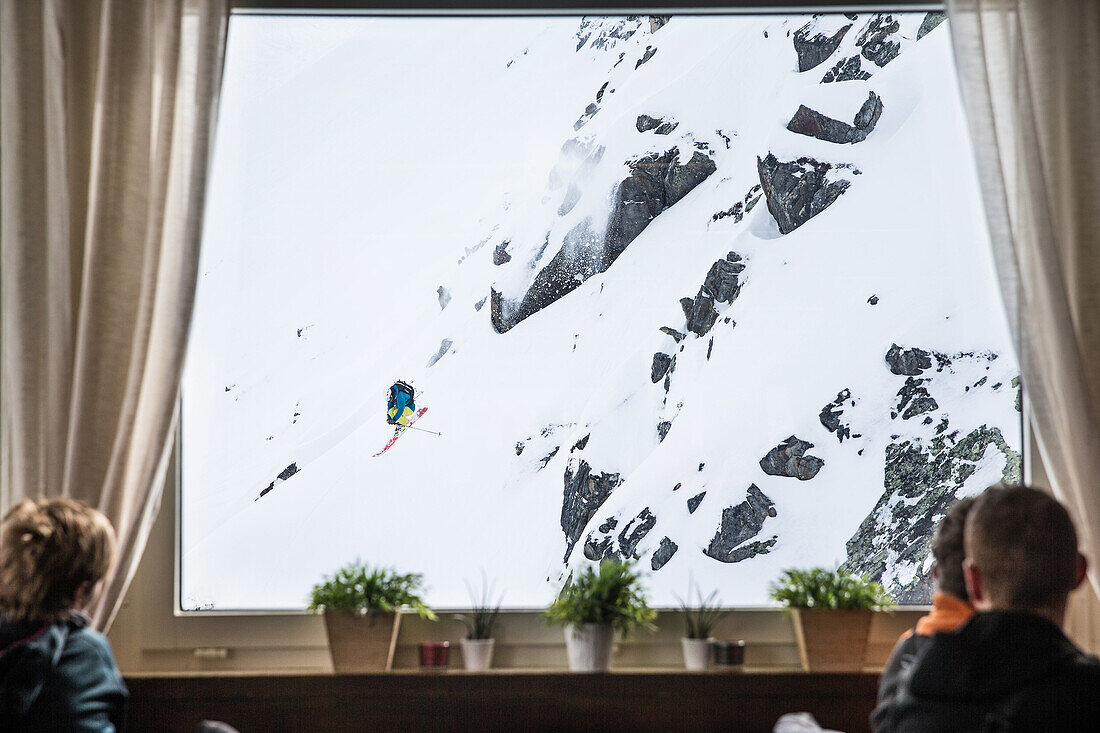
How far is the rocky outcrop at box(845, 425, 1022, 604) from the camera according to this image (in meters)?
2.33

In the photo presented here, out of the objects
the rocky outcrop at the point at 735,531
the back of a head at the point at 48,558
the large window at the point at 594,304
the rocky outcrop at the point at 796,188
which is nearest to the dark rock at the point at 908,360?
the large window at the point at 594,304

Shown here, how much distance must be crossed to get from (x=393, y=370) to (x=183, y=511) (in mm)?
630

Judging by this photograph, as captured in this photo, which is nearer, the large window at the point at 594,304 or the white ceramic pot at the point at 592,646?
the white ceramic pot at the point at 592,646

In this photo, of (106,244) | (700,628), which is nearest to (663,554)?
(700,628)

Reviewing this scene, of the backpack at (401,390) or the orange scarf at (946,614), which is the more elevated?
the backpack at (401,390)

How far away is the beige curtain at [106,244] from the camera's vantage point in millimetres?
2094

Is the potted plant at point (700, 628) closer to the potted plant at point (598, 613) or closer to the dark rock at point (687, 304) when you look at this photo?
the potted plant at point (598, 613)

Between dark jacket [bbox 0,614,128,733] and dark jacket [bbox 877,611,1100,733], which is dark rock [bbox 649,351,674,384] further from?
dark jacket [bbox 0,614,128,733]

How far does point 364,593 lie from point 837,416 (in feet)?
4.12

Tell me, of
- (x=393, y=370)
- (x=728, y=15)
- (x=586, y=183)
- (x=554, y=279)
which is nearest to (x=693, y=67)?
(x=728, y=15)

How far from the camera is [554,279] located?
2379 millimetres

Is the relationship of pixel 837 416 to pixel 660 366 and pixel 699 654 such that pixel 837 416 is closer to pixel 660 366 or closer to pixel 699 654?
pixel 660 366

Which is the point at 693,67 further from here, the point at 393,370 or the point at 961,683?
the point at 961,683

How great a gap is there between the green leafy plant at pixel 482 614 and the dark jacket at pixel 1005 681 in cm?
103
